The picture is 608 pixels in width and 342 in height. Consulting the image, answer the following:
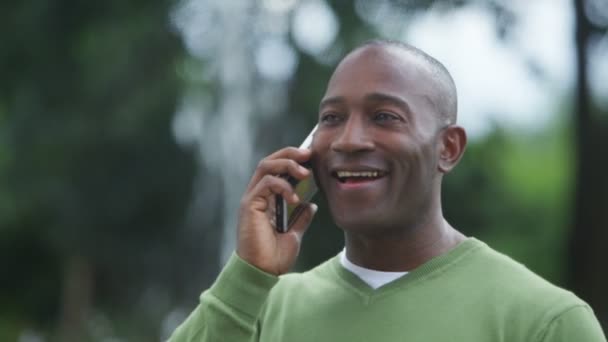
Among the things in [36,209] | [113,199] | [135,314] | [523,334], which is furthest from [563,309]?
[135,314]

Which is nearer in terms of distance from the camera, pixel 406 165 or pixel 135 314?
pixel 406 165

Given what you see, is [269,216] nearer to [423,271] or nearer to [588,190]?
[423,271]

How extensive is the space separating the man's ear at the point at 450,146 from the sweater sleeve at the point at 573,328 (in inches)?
21.7

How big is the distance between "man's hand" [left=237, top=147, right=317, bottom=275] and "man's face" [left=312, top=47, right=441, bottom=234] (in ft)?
0.24

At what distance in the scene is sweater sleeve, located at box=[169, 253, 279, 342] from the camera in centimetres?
286

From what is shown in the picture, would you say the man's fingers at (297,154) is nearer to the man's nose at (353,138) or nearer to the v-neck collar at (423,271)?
the man's nose at (353,138)

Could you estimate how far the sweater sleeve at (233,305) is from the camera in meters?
2.86

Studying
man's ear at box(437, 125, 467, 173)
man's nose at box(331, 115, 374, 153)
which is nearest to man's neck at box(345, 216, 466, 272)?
man's ear at box(437, 125, 467, 173)

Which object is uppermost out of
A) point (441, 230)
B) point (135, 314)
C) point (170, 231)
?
point (441, 230)

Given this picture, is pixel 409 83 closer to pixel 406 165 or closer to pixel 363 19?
pixel 406 165

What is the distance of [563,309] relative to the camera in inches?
103

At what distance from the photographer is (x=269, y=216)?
2998mm

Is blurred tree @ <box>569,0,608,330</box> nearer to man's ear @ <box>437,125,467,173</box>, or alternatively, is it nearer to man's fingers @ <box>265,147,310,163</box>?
man's ear @ <box>437,125,467,173</box>

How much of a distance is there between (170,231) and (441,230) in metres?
15.3
